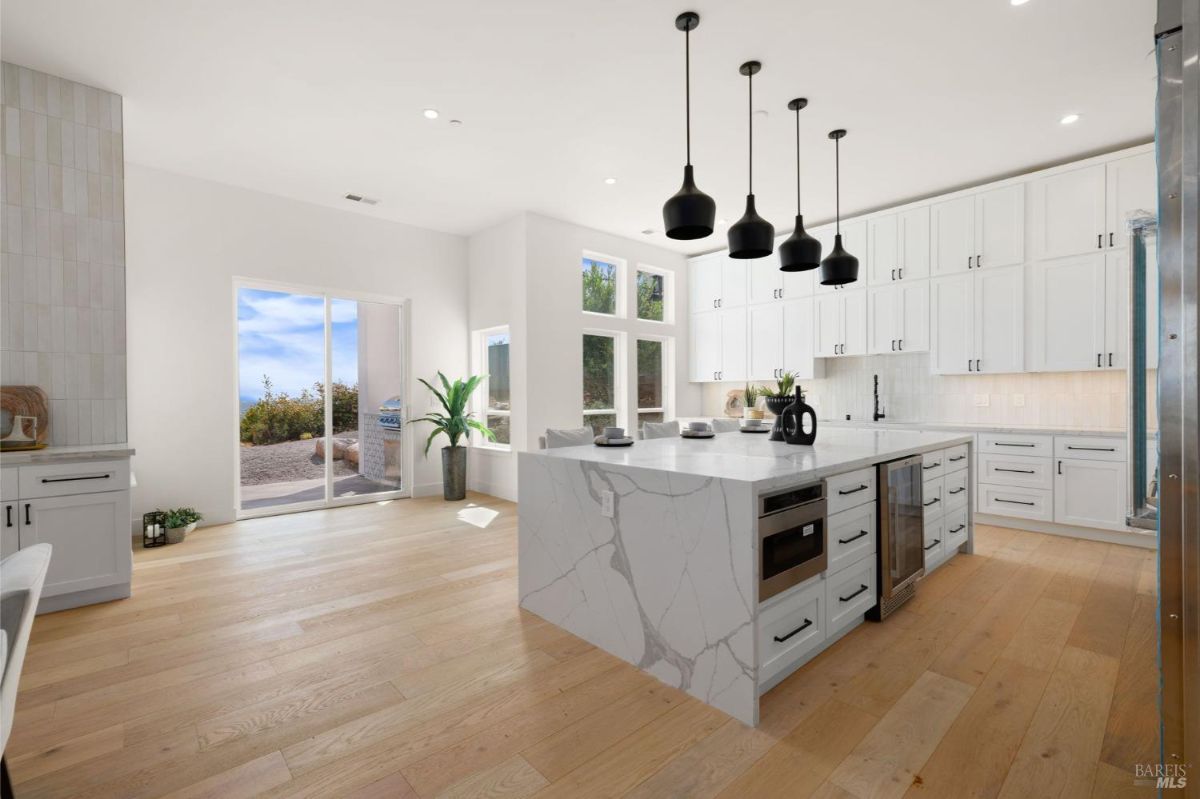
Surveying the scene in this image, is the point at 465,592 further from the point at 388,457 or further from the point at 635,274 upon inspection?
the point at 635,274

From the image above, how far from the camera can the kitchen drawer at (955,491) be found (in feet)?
11.3

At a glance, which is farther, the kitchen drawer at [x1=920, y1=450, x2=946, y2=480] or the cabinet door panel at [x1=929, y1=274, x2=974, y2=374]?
the cabinet door panel at [x1=929, y1=274, x2=974, y2=374]

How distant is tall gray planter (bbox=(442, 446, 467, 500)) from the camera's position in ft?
19.5

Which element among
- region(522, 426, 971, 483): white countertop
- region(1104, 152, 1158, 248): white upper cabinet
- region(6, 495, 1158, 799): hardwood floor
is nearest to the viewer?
region(6, 495, 1158, 799): hardwood floor

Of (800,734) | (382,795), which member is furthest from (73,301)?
(800,734)

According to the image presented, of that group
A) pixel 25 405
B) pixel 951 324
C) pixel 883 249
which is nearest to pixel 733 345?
pixel 883 249

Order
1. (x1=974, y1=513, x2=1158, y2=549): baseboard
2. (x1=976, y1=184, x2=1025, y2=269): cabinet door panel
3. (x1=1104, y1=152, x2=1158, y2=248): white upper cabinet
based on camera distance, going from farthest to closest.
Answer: (x1=976, y1=184, x2=1025, y2=269): cabinet door panel, (x1=1104, y1=152, x2=1158, y2=248): white upper cabinet, (x1=974, y1=513, x2=1158, y2=549): baseboard

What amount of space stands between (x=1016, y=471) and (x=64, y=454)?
6476mm

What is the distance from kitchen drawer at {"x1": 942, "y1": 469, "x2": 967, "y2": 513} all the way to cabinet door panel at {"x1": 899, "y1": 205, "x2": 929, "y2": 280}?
2.37 meters

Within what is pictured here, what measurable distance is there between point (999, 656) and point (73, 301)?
5306 mm

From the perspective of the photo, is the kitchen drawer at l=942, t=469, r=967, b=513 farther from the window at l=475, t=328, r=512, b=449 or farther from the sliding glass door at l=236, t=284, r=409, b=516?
the sliding glass door at l=236, t=284, r=409, b=516

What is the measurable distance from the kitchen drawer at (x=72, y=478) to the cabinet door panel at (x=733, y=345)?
5826mm

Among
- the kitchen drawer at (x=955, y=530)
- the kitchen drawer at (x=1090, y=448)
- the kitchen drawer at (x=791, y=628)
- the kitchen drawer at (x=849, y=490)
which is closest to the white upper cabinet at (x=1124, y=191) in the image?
the kitchen drawer at (x=1090, y=448)

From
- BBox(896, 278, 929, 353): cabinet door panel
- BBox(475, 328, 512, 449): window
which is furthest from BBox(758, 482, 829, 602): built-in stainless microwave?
BBox(475, 328, 512, 449): window
